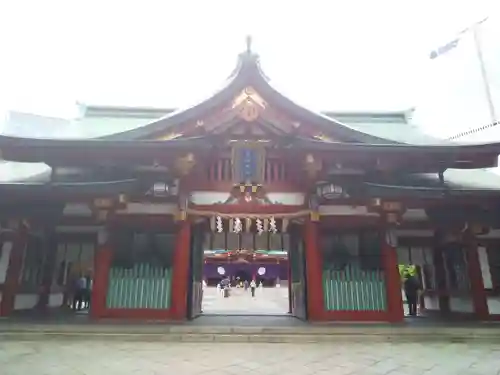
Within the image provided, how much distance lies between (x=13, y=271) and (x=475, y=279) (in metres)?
12.7

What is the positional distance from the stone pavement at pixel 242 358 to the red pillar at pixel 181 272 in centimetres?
202

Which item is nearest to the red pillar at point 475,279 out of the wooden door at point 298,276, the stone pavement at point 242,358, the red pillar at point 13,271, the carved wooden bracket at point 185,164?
the stone pavement at point 242,358

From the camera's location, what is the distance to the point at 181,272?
1007 centimetres

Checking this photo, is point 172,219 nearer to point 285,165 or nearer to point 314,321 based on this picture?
point 285,165

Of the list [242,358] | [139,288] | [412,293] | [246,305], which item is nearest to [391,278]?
[412,293]

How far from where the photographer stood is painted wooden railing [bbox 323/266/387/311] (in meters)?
10.2

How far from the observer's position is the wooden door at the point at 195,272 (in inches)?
416

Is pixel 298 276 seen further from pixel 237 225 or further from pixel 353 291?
pixel 237 225

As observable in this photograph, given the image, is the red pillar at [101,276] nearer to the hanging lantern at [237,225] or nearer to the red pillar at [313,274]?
the hanging lantern at [237,225]

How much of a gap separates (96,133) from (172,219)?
6.18 m

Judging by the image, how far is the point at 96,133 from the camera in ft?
48.0

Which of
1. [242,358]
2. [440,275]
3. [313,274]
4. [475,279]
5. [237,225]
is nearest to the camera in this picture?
[242,358]

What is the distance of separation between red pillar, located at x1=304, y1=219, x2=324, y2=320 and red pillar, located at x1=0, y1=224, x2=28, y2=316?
7.83m

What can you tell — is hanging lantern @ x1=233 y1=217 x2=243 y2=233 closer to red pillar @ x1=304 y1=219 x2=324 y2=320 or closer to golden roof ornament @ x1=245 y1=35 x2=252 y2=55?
red pillar @ x1=304 y1=219 x2=324 y2=320
